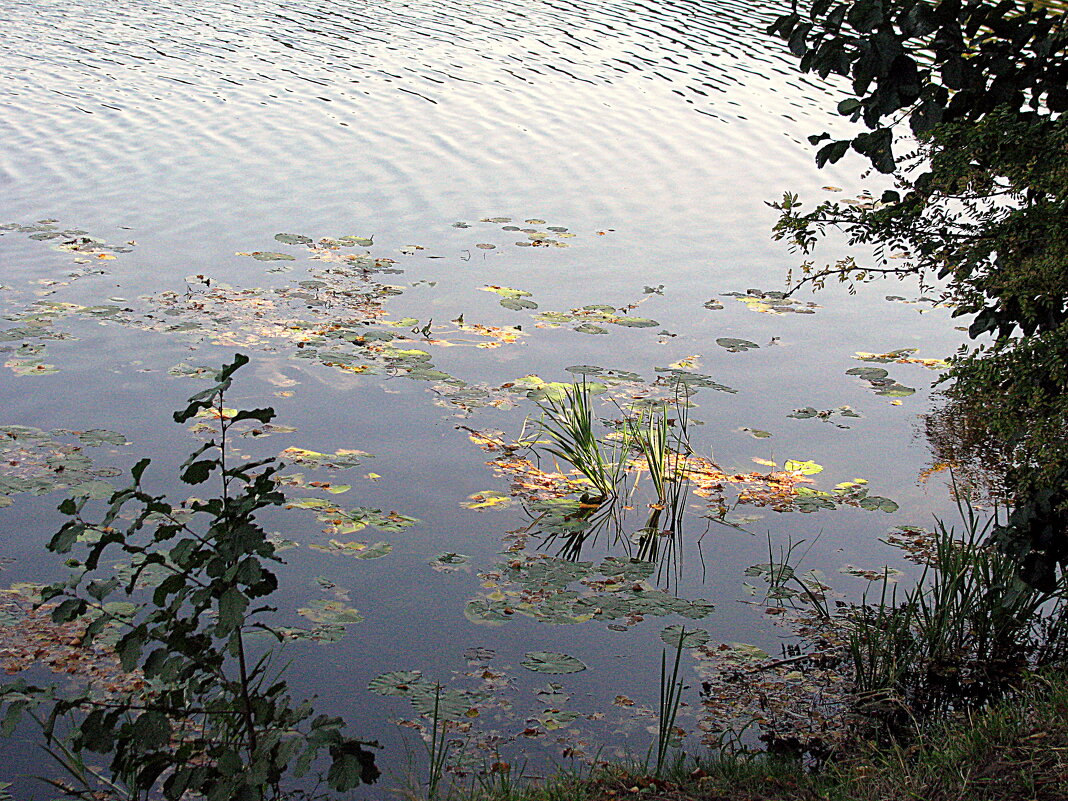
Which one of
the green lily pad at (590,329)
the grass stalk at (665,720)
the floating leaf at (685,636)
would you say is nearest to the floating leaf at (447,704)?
the grass stalk at (665,720)

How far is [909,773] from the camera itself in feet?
9.16

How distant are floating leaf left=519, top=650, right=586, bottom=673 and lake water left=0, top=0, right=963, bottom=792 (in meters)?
0.04

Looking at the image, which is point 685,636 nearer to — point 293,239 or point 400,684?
point 400,684

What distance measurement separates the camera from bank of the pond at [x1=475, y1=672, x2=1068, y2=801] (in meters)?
2.67

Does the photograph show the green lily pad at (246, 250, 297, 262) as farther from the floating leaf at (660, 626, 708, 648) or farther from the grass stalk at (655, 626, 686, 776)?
the grass stalk at (655, 626, 686, 776)

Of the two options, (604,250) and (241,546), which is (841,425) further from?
(241,546)

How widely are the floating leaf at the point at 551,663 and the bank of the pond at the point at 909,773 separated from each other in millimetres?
578

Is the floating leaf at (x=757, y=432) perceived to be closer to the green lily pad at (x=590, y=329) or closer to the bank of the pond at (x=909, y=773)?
the green lily pad at (x=590, y=329)

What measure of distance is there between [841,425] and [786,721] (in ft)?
9.15

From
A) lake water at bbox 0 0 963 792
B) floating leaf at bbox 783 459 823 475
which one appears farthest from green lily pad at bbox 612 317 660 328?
floating leaf at bbox 783 459 823 475

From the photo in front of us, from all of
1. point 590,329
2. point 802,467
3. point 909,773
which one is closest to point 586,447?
point 802,467

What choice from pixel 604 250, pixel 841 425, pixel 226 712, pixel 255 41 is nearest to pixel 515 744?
pixel 226 712

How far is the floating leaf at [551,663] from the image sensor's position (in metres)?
3.90

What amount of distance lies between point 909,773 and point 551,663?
146 cm
